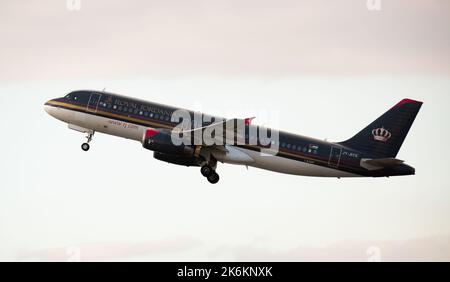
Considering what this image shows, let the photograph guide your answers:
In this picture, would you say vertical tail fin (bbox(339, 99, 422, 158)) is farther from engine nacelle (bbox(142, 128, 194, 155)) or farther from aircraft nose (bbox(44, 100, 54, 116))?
aircraft nose (bbox(44, 100, 54, 116))

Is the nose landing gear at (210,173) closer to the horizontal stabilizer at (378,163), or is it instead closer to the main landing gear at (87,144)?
the main landing gear at (87,144)

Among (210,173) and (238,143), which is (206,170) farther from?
(238,143)

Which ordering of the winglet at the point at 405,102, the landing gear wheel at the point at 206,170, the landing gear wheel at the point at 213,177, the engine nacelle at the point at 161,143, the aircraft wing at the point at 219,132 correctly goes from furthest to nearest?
1. the winglet at the point at 405,102
2. the landing gear wheel at the point at 213,177
3. the landing gear wheel at the point at 206,170
4. the engine nacelle at the point at 161,143
5. the aircraft wing at the point at 219,132

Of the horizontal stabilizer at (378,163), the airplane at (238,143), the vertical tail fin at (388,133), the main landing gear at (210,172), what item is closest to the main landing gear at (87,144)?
the airplane at (238,143)

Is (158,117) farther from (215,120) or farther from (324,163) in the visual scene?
(324,163)

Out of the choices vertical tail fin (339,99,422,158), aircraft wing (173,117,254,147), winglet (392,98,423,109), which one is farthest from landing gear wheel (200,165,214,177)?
winglet (392,98,423,109)

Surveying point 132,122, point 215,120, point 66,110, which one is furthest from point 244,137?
point 66,110

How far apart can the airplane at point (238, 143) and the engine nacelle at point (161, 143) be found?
0.08 m

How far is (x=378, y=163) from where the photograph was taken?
273 ft

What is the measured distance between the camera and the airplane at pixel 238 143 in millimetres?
82250

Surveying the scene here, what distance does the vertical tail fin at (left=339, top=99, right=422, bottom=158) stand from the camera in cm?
8550

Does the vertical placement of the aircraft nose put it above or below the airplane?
above

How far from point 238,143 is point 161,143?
22.2ft

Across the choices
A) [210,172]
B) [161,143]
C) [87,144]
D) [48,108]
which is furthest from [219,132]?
[48,108]
